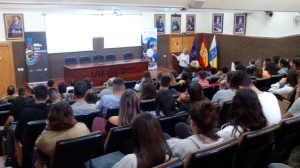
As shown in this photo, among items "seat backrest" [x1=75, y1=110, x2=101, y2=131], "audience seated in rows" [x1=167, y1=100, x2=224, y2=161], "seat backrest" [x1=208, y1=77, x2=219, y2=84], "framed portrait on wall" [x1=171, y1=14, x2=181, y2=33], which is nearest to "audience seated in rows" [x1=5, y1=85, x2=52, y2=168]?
"seat backrest" [x1=75, y1=110, x2=101, y2=131]

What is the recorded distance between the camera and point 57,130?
2.72m

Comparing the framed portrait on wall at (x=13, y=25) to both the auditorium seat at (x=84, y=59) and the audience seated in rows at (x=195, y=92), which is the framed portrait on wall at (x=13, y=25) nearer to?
the auditorium seat at (x=84, y=59)

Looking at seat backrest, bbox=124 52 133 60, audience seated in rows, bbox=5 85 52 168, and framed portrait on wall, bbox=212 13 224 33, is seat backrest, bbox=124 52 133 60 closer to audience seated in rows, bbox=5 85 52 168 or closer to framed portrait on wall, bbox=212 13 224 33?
framed portrait on wall, bbox=212 13 224 33

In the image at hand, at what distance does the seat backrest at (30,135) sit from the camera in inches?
122

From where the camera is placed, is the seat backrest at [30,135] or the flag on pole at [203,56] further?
the flag on pole at [203,56]

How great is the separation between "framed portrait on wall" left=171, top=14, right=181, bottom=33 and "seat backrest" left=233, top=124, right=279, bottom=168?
10598 mm

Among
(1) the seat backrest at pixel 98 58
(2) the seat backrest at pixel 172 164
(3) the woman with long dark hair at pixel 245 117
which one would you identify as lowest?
(2) the seat backrest at pixel 172 164

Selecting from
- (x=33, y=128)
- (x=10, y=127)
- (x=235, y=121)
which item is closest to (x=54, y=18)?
(x=10, y=127)

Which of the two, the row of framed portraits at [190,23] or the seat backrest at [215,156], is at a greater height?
the row of framed portraits at [190,23]

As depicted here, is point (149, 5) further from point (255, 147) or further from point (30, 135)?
point (255, 147)

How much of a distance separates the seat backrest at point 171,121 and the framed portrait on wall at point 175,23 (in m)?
9.88

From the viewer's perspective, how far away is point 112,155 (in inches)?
120

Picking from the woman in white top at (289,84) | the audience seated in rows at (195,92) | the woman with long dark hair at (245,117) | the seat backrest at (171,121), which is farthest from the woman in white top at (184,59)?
the woman with long dark hair at (245,117)

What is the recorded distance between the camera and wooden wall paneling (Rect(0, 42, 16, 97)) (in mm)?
9589
